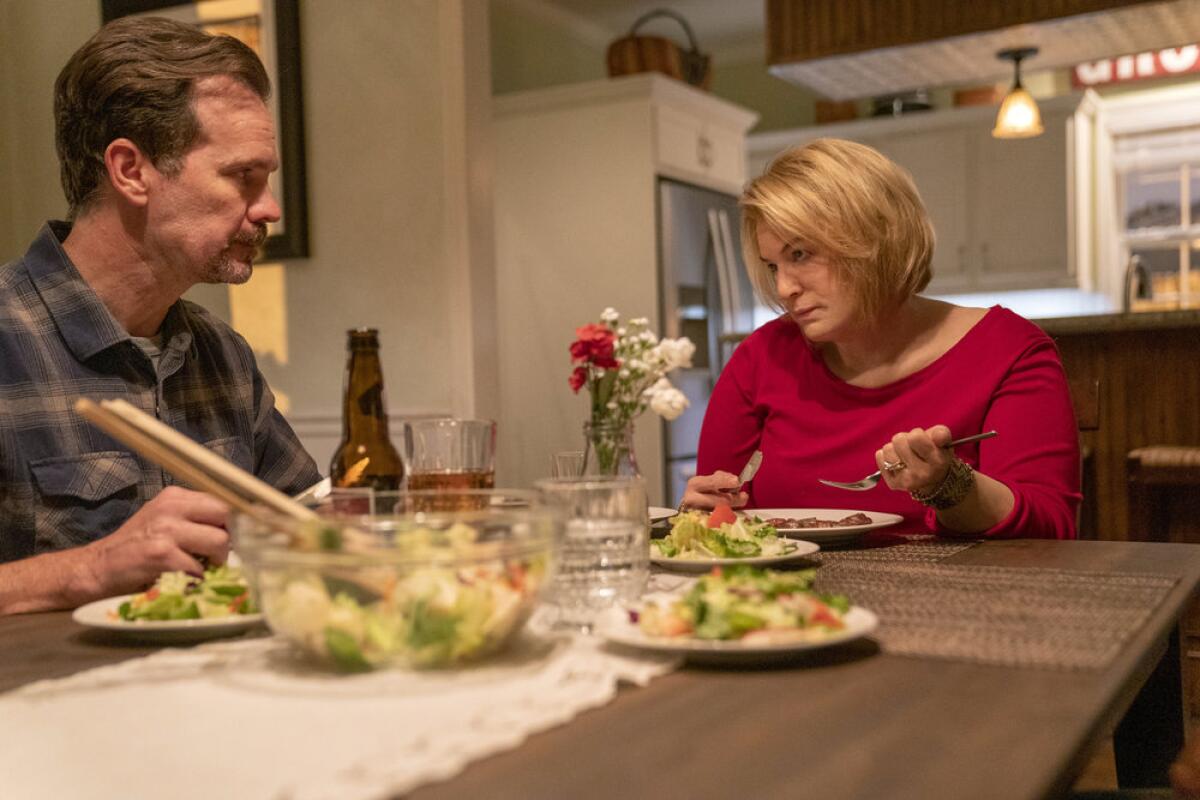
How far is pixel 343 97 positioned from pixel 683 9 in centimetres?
318

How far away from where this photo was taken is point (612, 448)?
118cm

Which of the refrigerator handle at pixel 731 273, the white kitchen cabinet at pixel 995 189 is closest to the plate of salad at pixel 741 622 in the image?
the refrigerator handle at pixel 731 273

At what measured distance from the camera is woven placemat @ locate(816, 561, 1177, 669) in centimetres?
80

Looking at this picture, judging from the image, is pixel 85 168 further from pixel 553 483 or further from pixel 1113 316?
pixel 1113 316

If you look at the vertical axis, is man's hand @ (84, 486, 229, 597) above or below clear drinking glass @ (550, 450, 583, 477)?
below

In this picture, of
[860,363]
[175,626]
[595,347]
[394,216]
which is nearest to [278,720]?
[175,626]

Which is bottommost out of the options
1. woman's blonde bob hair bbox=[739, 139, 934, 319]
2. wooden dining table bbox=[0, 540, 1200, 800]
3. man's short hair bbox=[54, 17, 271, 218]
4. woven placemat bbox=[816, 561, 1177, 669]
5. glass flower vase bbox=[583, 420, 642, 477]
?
woven placemat bbox=[816, 561, 1177, 669]

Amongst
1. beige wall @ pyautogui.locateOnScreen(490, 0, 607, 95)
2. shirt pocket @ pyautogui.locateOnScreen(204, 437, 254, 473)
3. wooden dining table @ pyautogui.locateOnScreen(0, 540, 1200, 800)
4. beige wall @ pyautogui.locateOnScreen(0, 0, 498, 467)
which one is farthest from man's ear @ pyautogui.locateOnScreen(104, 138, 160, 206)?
beige wall @ pyautogui.locateOnScreen(490, 0, 607, 95)

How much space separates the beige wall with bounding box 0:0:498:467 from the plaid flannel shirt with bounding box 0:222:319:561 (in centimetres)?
167

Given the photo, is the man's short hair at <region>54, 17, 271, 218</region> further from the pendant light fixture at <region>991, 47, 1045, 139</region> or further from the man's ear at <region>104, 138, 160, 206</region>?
the pendant light fixture at <region>991, 47, 1045, 139</region>

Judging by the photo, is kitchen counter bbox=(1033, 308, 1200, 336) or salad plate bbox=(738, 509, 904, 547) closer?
salad plate bbox=(738, 509, 904, 547)

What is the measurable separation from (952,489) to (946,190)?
207 inches

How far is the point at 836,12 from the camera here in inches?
165

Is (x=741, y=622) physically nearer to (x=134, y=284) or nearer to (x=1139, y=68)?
(x=134, y=284)
